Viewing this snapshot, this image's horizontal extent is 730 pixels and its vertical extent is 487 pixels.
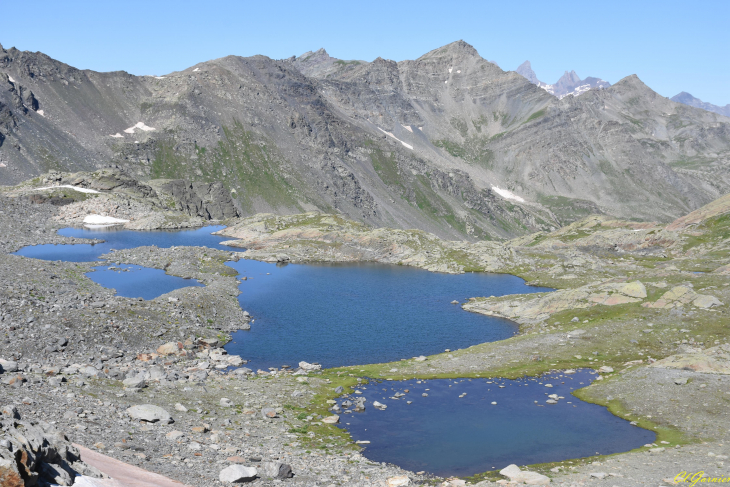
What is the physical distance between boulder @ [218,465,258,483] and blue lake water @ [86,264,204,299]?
6647 cm

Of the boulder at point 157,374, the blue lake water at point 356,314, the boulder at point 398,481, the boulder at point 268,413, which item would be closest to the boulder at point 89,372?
the boulder at point 157,374

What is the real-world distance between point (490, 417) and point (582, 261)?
11213cm

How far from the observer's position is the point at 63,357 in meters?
55.9

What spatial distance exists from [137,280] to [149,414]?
73.7 m

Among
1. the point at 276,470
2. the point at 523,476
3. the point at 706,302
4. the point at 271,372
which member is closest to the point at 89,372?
the point at 271,372

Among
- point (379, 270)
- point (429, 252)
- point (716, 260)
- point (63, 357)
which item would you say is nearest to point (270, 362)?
point (63, 357)

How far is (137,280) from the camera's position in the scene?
107125mm

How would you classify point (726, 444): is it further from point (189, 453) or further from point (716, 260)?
point (716, 260)

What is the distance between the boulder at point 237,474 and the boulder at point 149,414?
400 inches

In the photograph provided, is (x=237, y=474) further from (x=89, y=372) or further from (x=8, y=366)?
(x=8, y=366)

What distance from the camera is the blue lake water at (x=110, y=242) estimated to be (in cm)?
13250

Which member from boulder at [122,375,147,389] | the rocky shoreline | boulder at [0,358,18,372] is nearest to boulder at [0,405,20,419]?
the rocky shoreline

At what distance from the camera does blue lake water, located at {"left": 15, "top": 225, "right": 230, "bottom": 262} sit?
13250cm

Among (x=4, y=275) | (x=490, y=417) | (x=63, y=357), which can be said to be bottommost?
(x=490, y=417)
